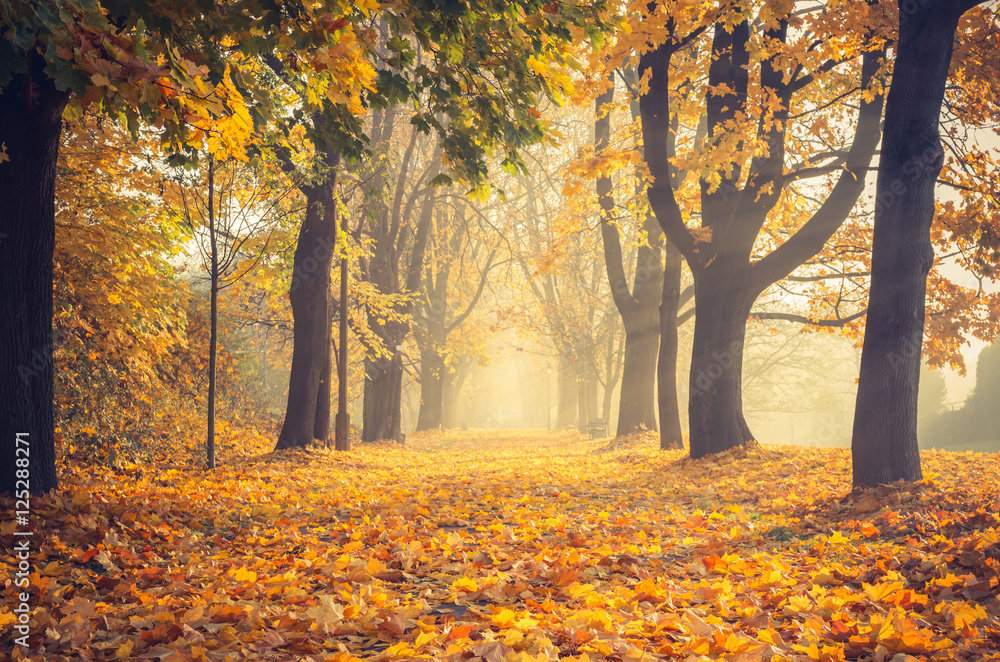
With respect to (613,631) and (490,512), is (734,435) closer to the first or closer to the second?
(490,512)

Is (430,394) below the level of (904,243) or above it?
below

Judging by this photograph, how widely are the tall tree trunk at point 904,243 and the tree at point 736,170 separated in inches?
109

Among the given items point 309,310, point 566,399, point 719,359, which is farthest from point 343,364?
point 566,399

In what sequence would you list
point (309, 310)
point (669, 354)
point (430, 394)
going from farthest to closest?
point (430, 394), point (669, 354), point (309, 310)

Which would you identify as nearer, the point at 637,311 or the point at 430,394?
the point at 637,311

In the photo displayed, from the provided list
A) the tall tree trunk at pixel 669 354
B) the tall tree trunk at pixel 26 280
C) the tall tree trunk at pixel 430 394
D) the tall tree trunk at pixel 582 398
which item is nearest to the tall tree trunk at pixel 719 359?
the tall tree trunk at pixel 669 354

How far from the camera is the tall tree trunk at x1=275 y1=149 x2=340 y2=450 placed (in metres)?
11.5

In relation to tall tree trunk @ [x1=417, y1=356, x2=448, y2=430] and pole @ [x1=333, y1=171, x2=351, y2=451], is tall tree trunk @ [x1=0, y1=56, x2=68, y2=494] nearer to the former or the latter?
pole @ [x1=333, y1=171, x2=351, y2=451]

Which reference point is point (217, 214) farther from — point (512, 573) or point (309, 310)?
point (512, 573)

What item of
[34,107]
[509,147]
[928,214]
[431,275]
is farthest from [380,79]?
[431,275]

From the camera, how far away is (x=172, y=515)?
546cm

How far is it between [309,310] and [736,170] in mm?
8616

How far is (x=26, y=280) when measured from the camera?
205 inches

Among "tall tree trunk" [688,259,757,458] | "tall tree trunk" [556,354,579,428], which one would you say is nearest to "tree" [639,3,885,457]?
"tall tree trunk" [688,259,757,458]
